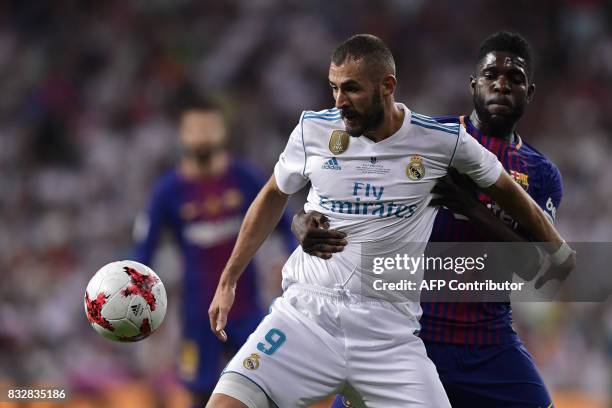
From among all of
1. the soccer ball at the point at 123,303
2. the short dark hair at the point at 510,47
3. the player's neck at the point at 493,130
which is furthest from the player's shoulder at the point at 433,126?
the soccer ball at the point at 123,303

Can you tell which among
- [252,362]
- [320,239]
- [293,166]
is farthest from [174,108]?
[252,362]

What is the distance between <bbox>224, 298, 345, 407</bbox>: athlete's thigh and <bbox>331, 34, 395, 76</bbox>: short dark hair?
1.04 meters

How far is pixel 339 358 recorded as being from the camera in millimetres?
3963

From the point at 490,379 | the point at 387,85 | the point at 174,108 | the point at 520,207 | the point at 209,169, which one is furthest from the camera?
the point at 174,108

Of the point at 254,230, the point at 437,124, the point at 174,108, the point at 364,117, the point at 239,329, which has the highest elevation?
the point at 174,108

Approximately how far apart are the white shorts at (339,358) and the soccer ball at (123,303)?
64 cm

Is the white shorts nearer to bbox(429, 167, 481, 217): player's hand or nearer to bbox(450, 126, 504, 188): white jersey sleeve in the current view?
bbox(429, 167, 481, 217): player's hand

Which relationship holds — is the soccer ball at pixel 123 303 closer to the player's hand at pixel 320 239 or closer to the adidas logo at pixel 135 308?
the adidas logo at pixel 135 308

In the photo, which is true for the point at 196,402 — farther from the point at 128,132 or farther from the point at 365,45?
the point at 128,132

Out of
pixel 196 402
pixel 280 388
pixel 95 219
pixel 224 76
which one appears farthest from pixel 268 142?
pixel 280 388

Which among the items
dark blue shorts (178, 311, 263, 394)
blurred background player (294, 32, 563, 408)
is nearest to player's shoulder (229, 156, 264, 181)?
dark blue shorts (178, 311, 263, 394)

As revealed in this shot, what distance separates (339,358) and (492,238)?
954 mm

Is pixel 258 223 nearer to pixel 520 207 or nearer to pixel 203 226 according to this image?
pixel 520 207

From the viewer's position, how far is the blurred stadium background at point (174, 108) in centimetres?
1056
